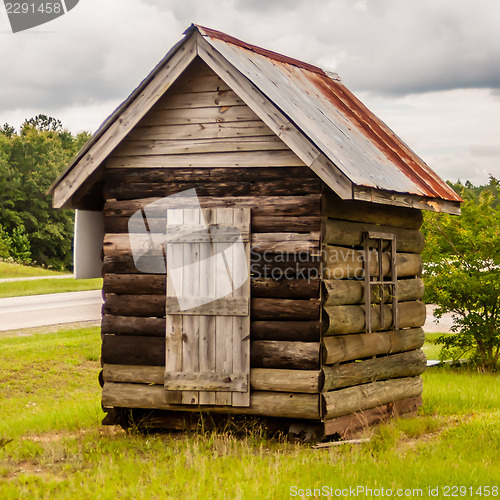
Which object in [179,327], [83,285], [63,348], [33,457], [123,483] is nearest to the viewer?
[123,483]

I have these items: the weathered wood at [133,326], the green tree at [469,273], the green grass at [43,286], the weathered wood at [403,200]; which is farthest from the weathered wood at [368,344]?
the green grass at [43,286]

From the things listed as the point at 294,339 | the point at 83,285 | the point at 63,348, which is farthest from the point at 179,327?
the point at 83,285

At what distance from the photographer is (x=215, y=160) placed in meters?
8.73

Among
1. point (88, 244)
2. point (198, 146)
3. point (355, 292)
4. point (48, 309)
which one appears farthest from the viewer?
point (48, 309)

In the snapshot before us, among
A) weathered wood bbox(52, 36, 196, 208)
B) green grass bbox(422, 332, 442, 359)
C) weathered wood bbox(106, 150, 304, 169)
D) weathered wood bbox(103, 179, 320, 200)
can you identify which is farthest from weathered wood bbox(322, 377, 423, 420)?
green grass bbox(422, 332, 442, 359)

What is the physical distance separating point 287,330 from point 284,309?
242 millimetres

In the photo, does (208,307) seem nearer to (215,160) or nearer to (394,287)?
(215,160)

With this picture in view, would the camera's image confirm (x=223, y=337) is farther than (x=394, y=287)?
No

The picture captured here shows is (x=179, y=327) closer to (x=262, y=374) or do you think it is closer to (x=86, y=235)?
(x=262, y=374)

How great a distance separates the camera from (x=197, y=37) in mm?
8445

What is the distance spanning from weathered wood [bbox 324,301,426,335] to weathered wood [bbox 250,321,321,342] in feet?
0.56

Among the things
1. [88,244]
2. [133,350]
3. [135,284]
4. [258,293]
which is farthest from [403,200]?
[88,244]

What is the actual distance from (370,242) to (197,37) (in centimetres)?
340

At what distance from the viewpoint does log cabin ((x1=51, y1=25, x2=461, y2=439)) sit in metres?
8.27
